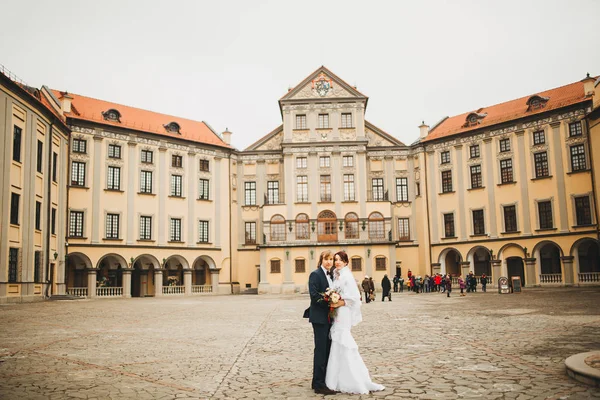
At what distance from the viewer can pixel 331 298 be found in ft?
25.2

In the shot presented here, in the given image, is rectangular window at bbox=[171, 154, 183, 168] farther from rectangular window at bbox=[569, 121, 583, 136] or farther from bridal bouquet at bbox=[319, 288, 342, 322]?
bridal bouquet at bbox=[319, 288, 342, 322]

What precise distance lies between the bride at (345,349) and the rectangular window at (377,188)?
45384mm

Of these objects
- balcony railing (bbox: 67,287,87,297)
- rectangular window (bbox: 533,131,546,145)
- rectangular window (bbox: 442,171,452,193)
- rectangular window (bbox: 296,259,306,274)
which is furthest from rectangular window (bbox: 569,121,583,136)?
balcony railing (bbox: 67,287,87,297)

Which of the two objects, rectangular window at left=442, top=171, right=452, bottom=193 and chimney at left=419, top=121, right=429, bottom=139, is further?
chimney at left=419, top=121, right=429, bottom=139

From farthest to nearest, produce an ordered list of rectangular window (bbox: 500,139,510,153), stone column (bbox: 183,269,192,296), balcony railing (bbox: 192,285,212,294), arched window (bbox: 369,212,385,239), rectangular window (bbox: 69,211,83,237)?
arched window (bbox: 369,212,385,239), balcony railing (bbox: 192,285,212,294), stone column (bbox: 183,269,192,296), rectangular window (bbox: 500,139,510,153), rectangular window (bbox: 69,211,83,237)

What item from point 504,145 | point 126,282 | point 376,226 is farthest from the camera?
point 376,226

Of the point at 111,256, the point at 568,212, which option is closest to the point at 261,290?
the point at 111,256

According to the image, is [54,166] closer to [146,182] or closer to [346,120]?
[146,182]

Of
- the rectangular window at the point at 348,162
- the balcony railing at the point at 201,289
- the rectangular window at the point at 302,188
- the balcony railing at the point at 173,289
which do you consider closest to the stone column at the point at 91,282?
the balcony railing at the point at 173,289

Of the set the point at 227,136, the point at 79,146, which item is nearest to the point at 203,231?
the point at 227,136

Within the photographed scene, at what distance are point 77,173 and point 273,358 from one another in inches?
1504

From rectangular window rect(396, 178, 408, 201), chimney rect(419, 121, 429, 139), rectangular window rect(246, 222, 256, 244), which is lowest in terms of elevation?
rectangular window rect(246, 222, 256, 244)

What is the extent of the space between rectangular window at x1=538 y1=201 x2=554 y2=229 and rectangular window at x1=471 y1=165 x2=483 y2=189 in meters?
5.53

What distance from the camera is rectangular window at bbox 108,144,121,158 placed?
151 feet
